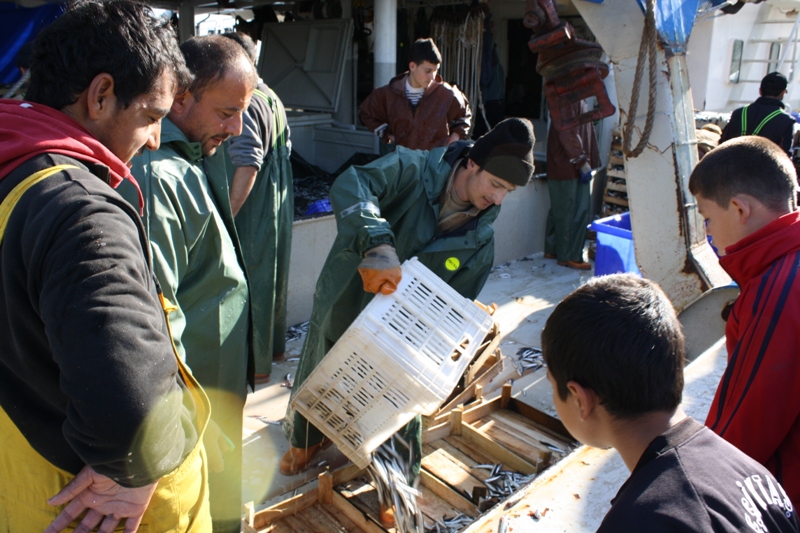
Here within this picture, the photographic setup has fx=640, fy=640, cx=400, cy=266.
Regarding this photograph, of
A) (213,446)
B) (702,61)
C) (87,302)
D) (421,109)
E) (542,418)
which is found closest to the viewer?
(87,302)

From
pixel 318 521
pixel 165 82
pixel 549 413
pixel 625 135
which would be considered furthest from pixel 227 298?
pixel 625 135

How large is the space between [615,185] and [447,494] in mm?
6186

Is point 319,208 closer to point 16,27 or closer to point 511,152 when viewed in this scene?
point 511,152

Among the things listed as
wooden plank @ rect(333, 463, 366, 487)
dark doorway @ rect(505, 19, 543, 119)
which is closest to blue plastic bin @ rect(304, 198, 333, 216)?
wooden plank @ rect(333, 463, 366, 487)

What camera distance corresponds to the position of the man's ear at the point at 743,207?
2.21 meters

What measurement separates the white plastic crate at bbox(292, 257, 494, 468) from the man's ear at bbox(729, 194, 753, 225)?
1123 mm

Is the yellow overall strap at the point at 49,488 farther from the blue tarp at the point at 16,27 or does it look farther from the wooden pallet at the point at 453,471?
the blue tarp at the point at 16,27

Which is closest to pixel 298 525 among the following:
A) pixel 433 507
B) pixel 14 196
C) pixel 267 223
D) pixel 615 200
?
pixel 433 507

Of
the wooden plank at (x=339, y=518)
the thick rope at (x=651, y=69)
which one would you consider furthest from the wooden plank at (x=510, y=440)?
the thick rope at (x=651, y=69)

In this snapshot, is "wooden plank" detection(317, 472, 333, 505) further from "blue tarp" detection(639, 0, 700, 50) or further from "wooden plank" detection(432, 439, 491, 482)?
"blue tarp" detection(639, 0, 700, 50)

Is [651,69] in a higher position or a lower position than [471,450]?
higher

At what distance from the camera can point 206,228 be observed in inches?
88.7

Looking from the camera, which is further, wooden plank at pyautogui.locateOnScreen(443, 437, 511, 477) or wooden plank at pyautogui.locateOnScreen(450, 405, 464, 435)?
wooden plank at pyautogui.locateOnScreen(450, 405, 464, 435)

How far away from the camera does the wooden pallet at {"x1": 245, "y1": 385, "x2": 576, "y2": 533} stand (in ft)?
10.9
